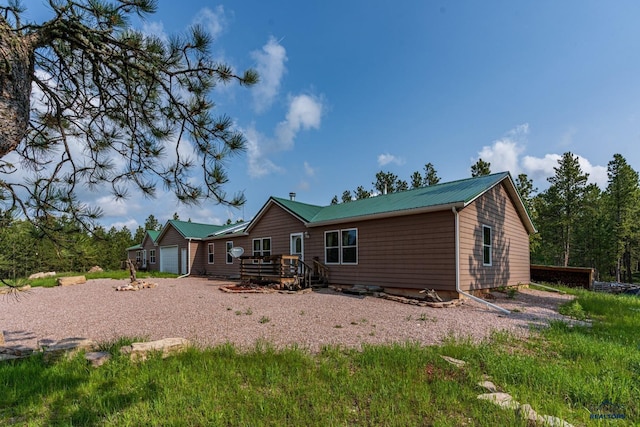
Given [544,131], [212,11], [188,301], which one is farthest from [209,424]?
[544,131]

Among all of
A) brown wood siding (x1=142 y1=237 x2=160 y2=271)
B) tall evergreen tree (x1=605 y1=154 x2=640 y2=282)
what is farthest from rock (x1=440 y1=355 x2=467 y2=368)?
tall evergreen tree (x1=605 y1=154 x2=640 y2=282)

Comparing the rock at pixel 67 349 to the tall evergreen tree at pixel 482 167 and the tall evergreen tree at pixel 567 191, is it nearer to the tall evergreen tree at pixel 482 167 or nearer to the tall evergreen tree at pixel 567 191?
the tall evergreen tree at pixel 482 167

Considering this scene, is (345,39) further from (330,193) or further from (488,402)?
(330,193)

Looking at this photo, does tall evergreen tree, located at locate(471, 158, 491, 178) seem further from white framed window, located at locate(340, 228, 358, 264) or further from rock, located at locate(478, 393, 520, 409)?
rock, located at locate(478, 393, 520, 409)

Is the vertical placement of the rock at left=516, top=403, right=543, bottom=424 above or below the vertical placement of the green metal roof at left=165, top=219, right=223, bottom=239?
below

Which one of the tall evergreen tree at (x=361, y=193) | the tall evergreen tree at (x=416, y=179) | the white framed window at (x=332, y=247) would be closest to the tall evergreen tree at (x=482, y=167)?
the tall evergreen tree at (x=416, y=179)

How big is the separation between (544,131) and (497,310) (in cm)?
738

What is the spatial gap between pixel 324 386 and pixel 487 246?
10337 millimetres

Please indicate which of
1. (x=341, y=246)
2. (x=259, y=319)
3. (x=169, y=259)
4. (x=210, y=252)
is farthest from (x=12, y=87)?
(x=169, y=259)

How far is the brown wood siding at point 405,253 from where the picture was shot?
9.98 meters

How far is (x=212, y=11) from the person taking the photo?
310 centimetres

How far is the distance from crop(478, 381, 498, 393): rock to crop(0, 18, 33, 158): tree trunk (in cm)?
454

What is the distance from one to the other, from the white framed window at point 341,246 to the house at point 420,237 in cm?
4

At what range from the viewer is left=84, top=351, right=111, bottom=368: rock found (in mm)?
4188
